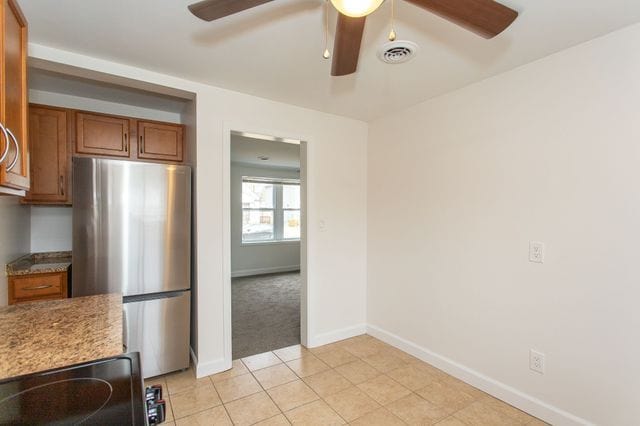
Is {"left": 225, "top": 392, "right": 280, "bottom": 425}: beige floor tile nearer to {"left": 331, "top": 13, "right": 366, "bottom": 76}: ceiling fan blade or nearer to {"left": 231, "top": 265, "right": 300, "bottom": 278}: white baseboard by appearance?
{"left": 331, "top": 13, "right": 366, "bottom": 76}: ceiling fan blade

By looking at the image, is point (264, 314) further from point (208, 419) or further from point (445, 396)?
point (445, 396)

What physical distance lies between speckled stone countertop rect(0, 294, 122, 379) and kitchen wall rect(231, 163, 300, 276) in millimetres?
4800

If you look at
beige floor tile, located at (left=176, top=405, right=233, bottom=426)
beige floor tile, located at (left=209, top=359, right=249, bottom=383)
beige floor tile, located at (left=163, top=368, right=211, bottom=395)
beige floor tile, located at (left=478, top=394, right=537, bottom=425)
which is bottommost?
beige floor tile, located at (left=478, top=394, right=537, bottom=425)

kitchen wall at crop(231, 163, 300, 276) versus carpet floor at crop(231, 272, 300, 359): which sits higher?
kitchen wall at crop(231, 163, 300, 276)

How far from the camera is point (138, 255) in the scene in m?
2.38

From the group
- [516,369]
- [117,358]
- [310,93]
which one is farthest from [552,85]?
[117,358]

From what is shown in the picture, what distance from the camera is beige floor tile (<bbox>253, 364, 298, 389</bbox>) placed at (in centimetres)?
247

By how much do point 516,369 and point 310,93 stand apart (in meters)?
2.63

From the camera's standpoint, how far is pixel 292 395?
231cm

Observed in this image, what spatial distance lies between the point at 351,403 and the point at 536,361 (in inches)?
50.4

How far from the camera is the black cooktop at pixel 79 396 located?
29.0 inches

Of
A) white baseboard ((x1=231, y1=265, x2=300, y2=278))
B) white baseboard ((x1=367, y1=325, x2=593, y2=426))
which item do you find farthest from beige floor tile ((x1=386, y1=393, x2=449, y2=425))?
white baseboard ((x1=231, y1=265, x2=300, y2=278))

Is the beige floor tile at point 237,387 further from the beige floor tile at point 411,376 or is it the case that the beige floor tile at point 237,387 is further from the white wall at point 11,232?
the white wall at point 11,232

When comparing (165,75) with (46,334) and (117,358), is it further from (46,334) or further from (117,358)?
(117,358)
